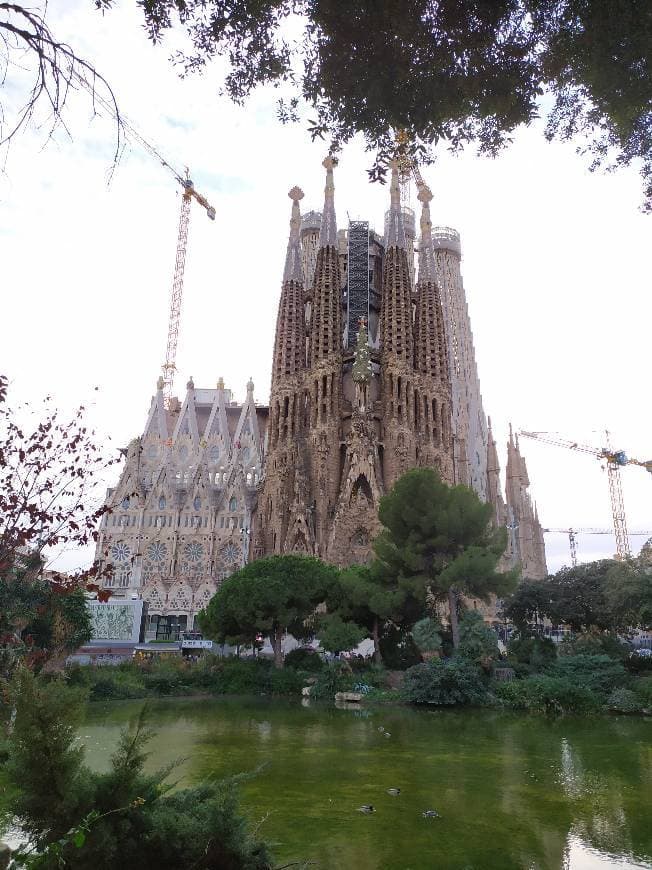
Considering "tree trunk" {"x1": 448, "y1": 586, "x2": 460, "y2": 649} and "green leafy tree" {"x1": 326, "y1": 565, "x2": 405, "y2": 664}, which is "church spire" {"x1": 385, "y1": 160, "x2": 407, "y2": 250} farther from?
"tree trunk" {"x1": 448, "y1": 586, "x2": 460, "y2": 649}

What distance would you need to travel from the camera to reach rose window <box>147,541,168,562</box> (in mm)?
46281

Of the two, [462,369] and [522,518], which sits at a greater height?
[462,369]

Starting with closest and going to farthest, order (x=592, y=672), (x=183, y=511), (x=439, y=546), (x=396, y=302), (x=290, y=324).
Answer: (x=592, y=672)
(x=439, y=546)
(x=396, y=302)
(x=290, y=324)
(x=183, y=511)

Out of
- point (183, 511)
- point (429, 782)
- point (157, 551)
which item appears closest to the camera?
point (429, 782)

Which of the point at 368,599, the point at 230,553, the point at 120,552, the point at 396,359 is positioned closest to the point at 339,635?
the point at 368,599

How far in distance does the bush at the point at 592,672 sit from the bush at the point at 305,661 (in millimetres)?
8774

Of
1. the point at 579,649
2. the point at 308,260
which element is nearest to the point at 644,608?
the point at 579,649

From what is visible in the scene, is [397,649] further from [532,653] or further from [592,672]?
[592,672]

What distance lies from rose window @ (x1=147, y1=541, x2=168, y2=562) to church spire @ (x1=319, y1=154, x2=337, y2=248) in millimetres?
24537

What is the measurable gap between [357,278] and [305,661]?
103 feet

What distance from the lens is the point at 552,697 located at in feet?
58.0

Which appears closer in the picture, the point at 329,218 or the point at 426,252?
the point at 329,218

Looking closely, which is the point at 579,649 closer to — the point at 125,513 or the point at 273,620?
the point at 273,620

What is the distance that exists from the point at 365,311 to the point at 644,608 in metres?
30.8
